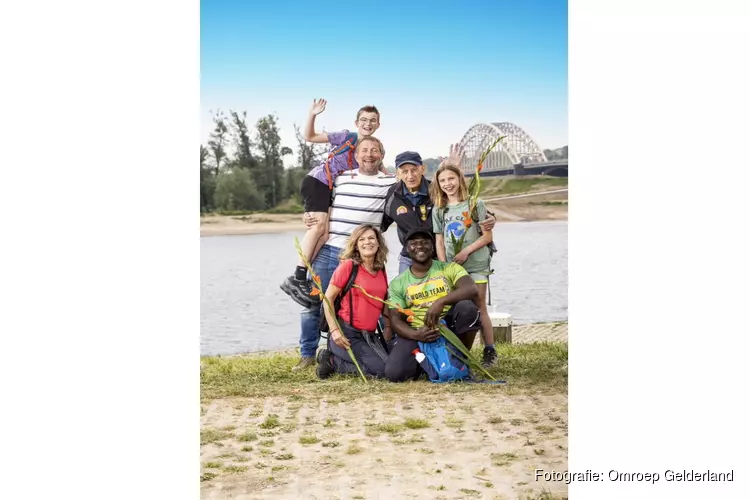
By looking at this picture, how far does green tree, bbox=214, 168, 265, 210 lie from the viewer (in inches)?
262

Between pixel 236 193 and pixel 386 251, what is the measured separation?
1.16 metres

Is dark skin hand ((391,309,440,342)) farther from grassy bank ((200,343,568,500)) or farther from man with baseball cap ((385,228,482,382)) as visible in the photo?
grassy bank ((200,343,568,500))

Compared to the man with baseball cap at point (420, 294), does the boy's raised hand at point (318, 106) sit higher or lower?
higher

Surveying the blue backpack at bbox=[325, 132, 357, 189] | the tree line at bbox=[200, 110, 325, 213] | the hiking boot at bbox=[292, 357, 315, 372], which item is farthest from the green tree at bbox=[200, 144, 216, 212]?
the hiking boot at bbox=[292, 357, 315, 372]

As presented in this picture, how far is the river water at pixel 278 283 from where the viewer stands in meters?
6.39

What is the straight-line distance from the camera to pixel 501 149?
20.4 ft

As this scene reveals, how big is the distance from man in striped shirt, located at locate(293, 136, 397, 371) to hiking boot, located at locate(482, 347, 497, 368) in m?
1.03

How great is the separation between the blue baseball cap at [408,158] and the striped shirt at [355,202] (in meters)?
0.11

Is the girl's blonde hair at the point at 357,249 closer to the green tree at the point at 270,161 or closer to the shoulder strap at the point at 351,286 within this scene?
the shoulder strap at the point at 351,286

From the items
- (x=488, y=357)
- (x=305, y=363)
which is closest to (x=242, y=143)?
(x=305, y=363)

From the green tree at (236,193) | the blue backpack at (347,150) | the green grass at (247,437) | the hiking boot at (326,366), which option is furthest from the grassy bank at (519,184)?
the green grass at (247,437)
